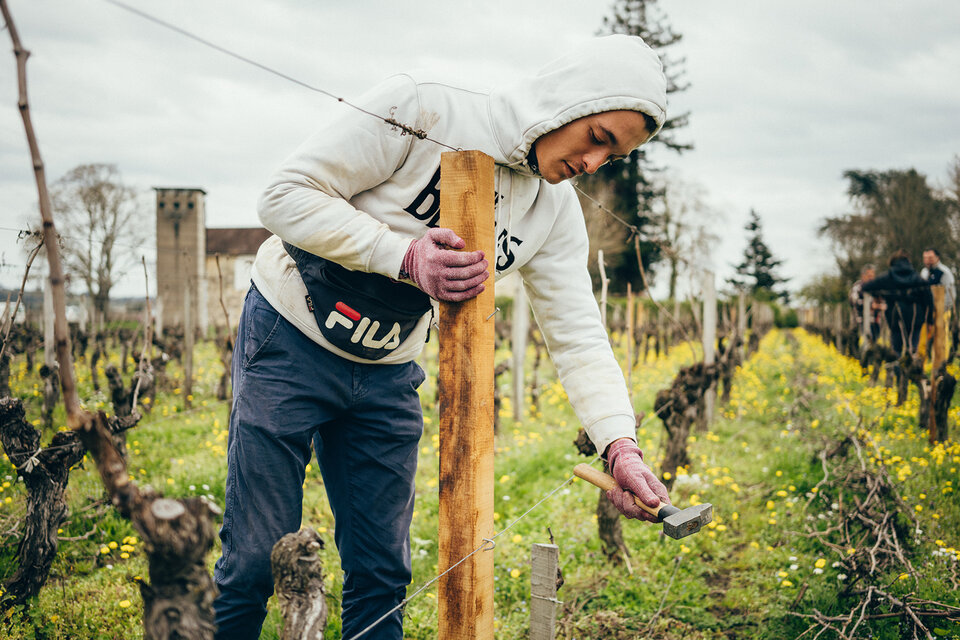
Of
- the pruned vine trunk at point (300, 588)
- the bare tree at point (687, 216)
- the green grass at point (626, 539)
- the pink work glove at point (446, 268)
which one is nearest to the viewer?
the pruned vine trunk at point (300, 588)

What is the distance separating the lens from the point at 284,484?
5.68 ft

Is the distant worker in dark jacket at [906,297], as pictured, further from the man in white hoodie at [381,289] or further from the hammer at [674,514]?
the man in white hoodie at [381,289]

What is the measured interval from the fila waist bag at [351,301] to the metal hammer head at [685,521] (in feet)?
3.00

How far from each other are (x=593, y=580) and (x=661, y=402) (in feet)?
5.20

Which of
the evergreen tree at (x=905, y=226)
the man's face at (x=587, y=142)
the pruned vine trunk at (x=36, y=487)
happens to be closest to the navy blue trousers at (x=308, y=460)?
the man's face at (x=587, y=142)

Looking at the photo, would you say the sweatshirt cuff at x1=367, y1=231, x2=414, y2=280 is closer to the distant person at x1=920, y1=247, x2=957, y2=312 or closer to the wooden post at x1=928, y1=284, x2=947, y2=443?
the wooden post at x1=928, y1=284, x2=947, y2=443

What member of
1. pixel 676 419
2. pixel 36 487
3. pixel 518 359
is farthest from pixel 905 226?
pixel 36 487

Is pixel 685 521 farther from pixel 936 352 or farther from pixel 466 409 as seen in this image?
pixel 936 352

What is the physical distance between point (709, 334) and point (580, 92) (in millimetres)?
5912

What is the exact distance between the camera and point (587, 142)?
1656 mm

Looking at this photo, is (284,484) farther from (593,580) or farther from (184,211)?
(184,211)

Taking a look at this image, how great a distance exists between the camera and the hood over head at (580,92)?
5.21 feet

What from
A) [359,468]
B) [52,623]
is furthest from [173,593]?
[52,623]

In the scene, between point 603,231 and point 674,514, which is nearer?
point 674,514
